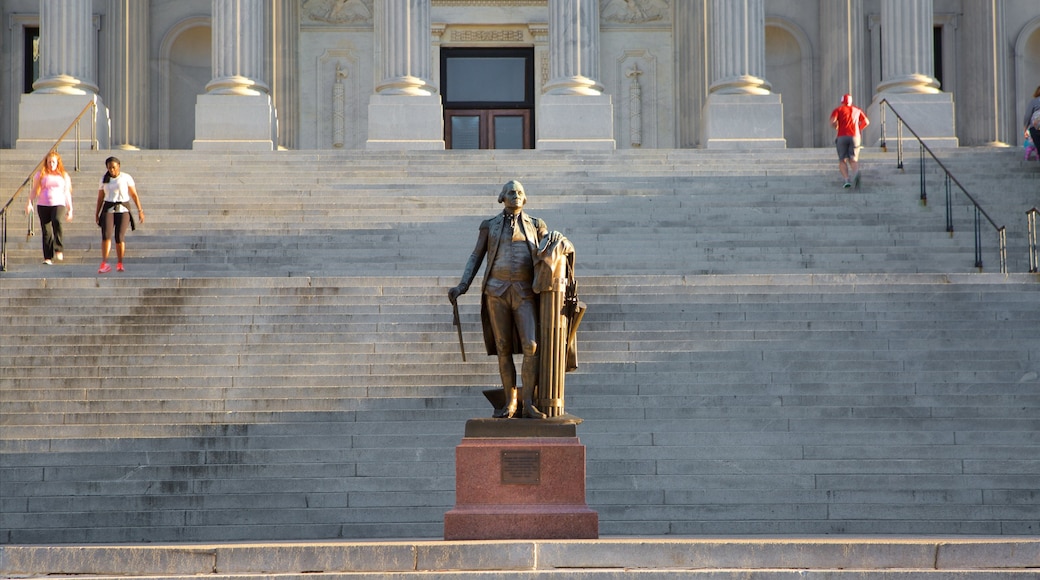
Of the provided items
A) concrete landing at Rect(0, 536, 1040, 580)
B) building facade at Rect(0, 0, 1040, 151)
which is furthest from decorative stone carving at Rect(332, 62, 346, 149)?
concrete landing at Rect(0, 536, 1040, 580)

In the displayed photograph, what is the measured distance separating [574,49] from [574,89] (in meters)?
0.75

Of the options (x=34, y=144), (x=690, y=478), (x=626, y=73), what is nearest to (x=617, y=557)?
(x=690, y=478)

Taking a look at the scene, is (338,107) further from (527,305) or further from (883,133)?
(527,305)

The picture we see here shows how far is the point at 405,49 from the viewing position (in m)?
27.5

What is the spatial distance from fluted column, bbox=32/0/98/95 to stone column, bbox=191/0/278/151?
7.57ft

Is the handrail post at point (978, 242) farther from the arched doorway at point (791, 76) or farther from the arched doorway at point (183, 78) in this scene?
the arched doorway at point (183, 78)

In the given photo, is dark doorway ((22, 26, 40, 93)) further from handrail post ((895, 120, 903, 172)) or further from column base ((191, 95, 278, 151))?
handrail post ((895, 120, 903, 172))

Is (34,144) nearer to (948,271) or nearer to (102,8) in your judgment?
(102,8)

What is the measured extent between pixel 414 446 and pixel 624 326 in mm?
3323

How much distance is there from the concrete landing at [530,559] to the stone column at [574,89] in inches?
661

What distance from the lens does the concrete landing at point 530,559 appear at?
34.1 ft

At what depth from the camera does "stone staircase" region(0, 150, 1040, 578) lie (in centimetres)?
1412

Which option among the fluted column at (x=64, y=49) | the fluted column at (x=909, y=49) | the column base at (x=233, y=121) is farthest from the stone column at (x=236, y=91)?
the fluted column at (x=909, y=49)

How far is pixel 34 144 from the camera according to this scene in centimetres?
2683
